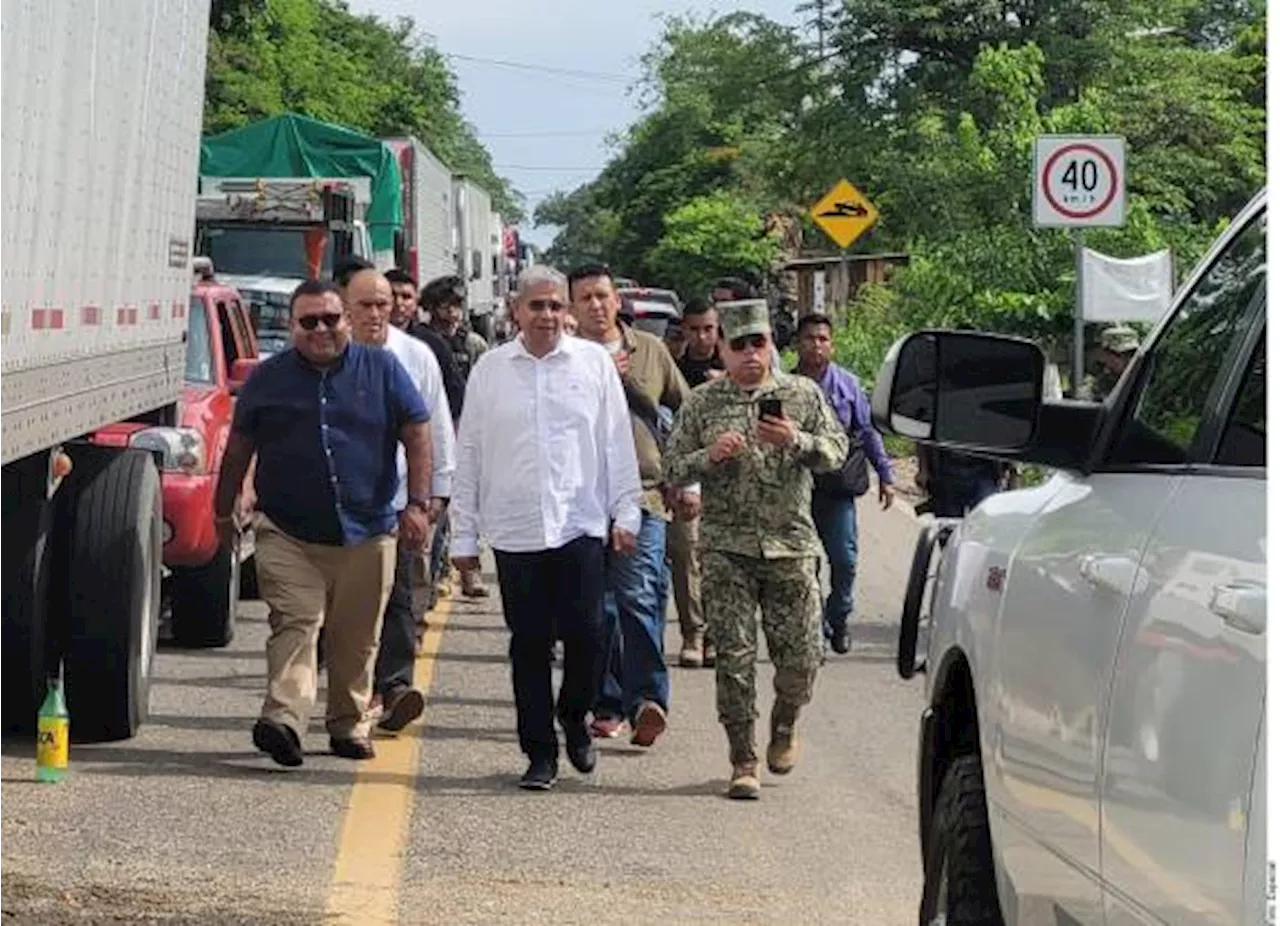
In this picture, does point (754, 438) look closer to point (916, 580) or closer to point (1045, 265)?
point (916, 580)

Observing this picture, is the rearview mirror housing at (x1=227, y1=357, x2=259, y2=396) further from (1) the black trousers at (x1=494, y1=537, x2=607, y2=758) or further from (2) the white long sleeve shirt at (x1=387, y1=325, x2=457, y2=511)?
(1) the black trousers at (x1=494, y1=537, x2=607, y2=758)

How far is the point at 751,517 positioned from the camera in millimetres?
9578

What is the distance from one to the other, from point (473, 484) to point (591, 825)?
1434 mm

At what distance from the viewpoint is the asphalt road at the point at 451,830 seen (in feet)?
25.0

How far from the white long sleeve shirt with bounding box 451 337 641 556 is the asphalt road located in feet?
3.09

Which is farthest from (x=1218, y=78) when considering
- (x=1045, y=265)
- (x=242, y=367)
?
(x=242, y=367)

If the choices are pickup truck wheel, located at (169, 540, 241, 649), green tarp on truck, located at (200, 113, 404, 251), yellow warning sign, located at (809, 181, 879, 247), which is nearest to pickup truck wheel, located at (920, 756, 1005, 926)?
pickup truck wheel, located at (169, 540, 241, 649)

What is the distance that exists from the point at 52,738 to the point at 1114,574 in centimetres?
567

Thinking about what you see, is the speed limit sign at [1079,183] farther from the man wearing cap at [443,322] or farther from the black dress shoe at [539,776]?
the black dress shoe at [539,776]

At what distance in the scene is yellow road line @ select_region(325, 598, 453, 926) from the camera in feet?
24.9

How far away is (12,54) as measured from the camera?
23.0 feet

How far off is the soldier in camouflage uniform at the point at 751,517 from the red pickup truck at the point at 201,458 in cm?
260

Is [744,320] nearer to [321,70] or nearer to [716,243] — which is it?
[321,70]

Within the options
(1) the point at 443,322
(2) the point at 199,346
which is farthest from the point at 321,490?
(1) the point at 443,322
